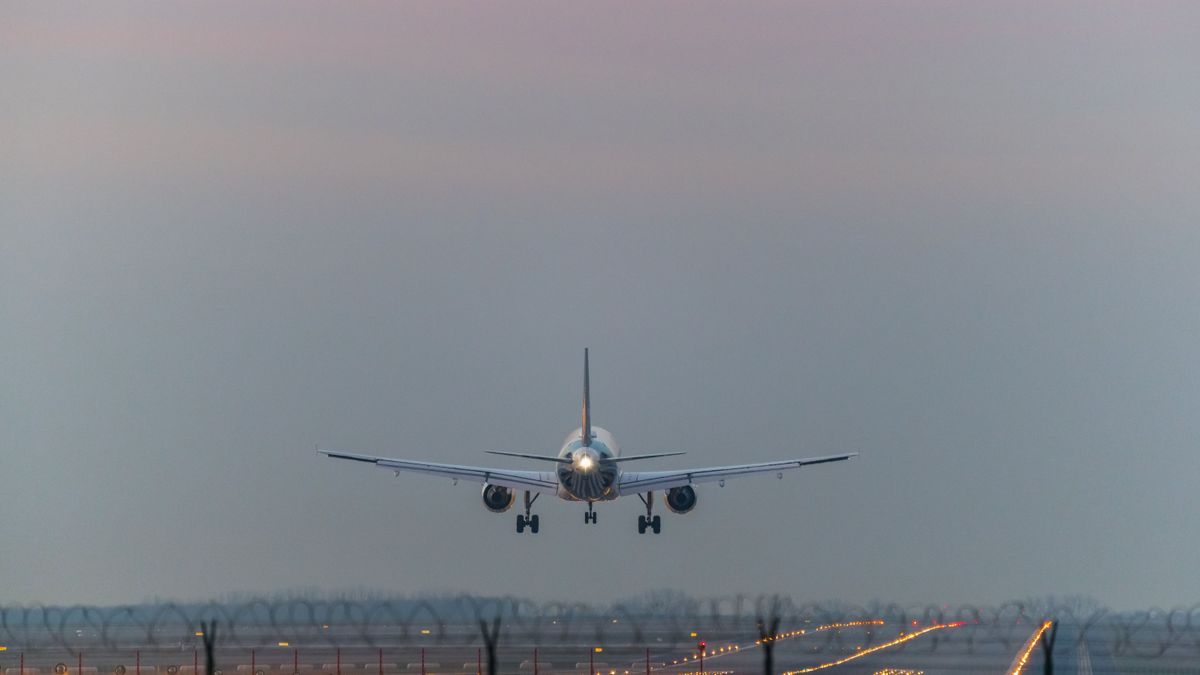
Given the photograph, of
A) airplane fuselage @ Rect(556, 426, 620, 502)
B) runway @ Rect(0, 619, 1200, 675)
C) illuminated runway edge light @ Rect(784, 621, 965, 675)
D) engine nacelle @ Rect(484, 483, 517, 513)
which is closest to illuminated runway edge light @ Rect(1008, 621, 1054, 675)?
runway @ Rect(0, 619, 1200, 675)

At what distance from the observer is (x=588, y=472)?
11406 cm

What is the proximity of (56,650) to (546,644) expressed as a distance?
93.1 ft

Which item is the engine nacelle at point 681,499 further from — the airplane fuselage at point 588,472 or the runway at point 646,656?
the runway at point 646,656

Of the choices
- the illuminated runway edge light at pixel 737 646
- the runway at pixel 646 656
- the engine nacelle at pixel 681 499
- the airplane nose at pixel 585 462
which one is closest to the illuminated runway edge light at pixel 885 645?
the runway at pixel 646 656

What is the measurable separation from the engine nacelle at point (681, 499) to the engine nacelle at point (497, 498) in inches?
431

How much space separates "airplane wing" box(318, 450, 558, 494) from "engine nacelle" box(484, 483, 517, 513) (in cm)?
46

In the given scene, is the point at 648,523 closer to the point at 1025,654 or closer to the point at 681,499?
the point at 681,499

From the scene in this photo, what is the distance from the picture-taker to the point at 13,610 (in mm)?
116375

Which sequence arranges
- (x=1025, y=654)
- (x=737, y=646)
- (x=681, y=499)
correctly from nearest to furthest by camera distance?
(x=1025, y=654)
(x=737, y=646)
(x=681, y=499)

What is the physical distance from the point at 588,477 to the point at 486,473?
14195 millimetres

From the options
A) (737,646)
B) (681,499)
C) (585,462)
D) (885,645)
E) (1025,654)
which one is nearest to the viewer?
(1025,654)

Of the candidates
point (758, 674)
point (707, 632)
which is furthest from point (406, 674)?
point (707, 632)

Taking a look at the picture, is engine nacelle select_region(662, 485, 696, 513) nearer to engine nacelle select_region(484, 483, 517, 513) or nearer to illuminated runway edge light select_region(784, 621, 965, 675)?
engine nacelle select_region(484, 483, 517, 513)

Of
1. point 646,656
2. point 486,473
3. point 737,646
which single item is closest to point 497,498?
point 486,473
